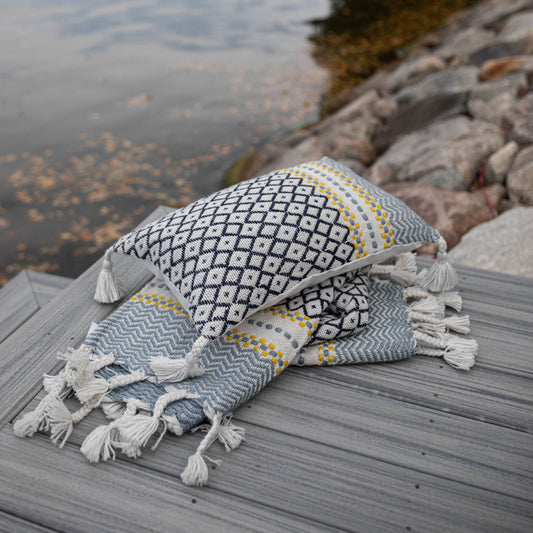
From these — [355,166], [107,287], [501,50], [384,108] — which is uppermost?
[107,287]

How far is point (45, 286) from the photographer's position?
2.36 meters

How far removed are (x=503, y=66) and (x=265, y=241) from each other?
12.5ft

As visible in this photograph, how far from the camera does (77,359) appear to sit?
133 cm

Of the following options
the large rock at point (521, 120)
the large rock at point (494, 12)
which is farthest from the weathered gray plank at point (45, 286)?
the large rock at point (494, 12)

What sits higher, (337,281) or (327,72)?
(337,281)

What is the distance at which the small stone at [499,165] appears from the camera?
307 cm

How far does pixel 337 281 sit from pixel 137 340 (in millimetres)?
637

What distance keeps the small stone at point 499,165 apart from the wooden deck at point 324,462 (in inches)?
70.3

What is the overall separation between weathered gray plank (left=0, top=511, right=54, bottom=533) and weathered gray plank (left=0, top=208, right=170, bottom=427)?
0.28 metres

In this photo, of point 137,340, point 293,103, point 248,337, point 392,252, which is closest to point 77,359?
point 137,340

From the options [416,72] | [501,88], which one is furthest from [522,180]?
[416,72]

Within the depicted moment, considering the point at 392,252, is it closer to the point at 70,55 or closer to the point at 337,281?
the point at 337,281

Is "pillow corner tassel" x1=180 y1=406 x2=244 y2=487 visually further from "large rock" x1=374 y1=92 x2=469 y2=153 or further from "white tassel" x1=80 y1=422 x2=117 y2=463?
"large rock" x1=374 y1=92 x2=469 y2=153

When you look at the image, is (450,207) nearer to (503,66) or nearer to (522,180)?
(522,180)
